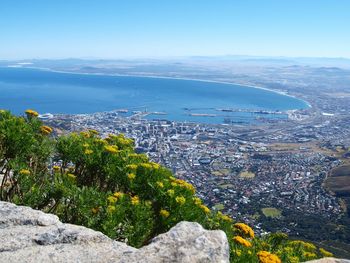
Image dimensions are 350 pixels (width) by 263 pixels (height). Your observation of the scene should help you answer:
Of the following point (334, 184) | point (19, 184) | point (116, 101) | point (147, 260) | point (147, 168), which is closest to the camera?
point (147, 260)

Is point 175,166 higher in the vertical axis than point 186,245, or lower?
lower

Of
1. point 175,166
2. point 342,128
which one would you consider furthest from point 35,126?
point 342,128

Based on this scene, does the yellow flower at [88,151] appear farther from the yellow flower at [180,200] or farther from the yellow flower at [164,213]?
the yellow flower at [180,200]

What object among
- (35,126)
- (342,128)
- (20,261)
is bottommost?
(342,128)

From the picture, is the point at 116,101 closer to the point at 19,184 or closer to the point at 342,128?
the point at 342,128

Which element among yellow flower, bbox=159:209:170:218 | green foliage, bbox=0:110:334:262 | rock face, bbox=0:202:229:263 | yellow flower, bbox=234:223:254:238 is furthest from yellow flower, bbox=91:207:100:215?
yellow flower, bbox=234:223:254:238

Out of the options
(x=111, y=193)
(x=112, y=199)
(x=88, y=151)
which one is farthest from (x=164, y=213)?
(x=88, y=151)
